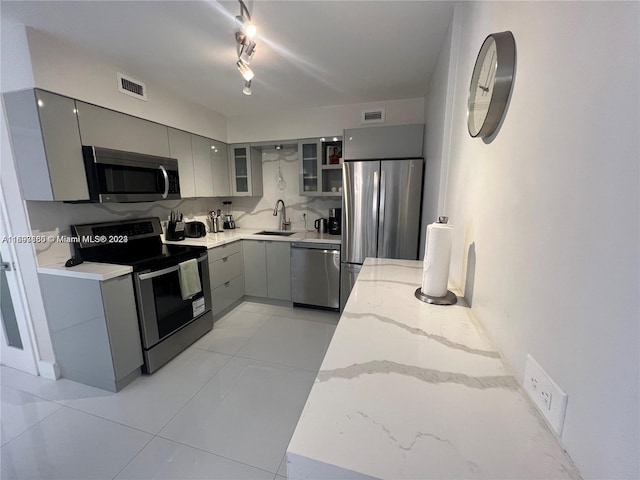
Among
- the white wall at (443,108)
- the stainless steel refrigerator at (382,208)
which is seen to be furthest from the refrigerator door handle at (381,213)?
the white wall at (443,108)

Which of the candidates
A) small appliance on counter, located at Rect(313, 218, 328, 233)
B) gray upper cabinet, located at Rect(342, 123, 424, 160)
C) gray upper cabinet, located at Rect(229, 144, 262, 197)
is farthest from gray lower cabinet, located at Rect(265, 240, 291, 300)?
gray upper cabinet, located at Rect(342, 123, 424, 160)

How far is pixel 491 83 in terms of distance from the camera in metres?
0.90

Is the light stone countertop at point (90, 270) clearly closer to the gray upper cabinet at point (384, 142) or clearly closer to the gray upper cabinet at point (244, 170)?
the gray upper cabinet at point (244, 170)

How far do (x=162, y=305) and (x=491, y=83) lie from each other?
255 centimetres

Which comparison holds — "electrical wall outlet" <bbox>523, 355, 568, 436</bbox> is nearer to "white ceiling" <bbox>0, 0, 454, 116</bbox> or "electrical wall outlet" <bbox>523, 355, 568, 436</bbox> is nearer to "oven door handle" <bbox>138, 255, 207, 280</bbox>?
"white ceiling" <bbox>0, 0, 454, 116</bbox>

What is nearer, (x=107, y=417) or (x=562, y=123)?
(x=562, y=123)

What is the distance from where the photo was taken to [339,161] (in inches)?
128

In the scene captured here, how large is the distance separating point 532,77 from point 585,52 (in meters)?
0.23

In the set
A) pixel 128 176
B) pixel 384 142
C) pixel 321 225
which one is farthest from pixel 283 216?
pixel 128 176

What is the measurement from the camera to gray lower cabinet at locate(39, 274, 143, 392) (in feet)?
5.98

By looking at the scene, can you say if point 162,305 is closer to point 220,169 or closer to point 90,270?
point 90,270

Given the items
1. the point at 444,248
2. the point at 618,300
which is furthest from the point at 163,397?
the point at 618,300

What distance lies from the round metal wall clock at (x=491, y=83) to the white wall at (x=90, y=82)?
2.53 m

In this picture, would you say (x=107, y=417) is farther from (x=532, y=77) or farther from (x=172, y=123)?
(x=532, y=77)
